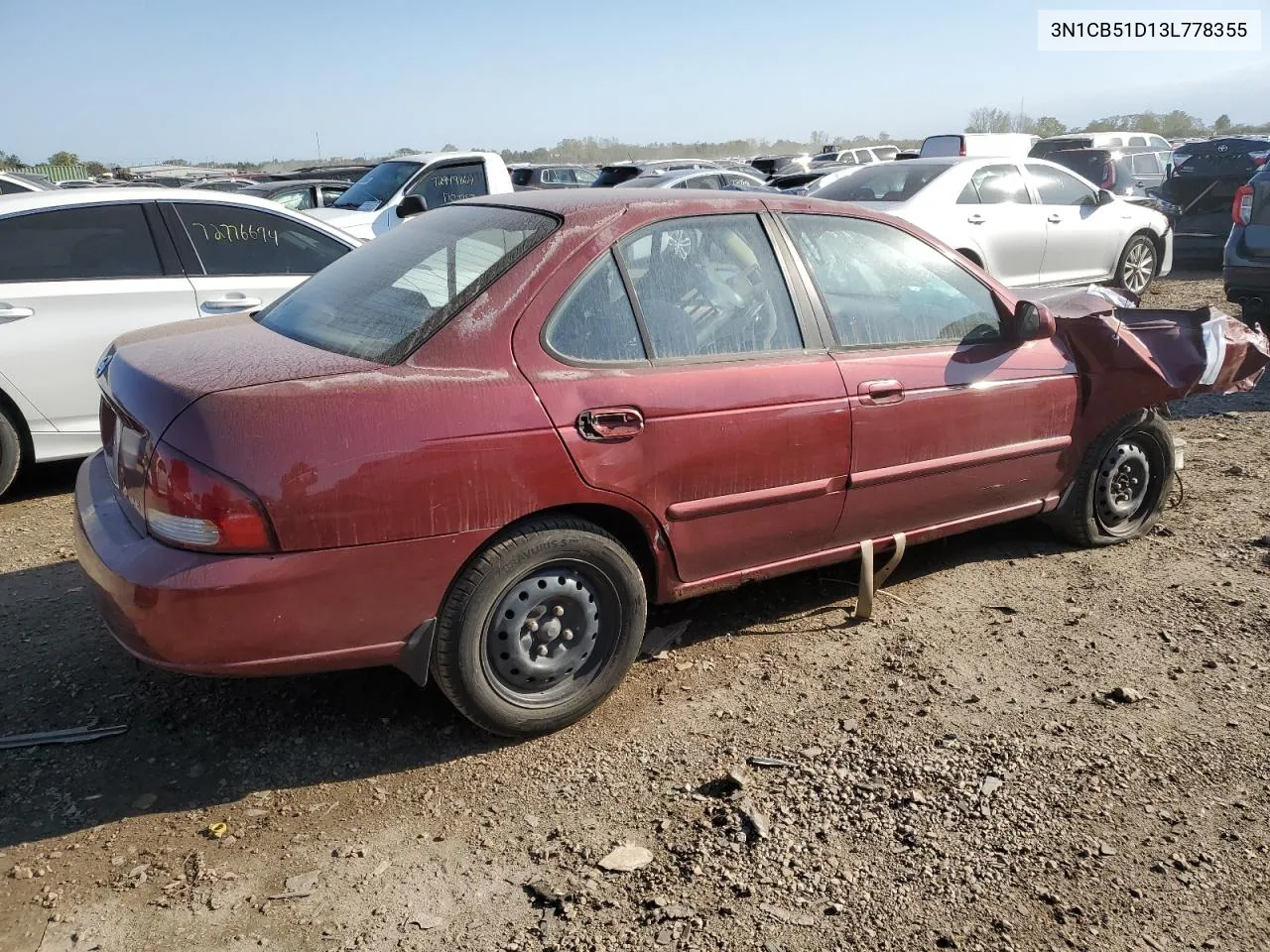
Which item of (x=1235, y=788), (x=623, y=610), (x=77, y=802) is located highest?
(x=623, y=610)

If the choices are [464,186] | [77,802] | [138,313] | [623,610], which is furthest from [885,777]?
[464,186]

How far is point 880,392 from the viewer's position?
3686 millimetres

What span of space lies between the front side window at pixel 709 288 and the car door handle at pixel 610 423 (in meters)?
0.27

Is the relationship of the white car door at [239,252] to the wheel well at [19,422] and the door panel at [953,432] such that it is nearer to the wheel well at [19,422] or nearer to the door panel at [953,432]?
the wheel well at [19,422]

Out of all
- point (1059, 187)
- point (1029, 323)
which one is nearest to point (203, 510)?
point (1029, 323)

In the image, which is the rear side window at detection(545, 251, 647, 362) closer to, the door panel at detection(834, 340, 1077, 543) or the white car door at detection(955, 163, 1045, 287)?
the door panel at detection(834, 340, 1077, 543)

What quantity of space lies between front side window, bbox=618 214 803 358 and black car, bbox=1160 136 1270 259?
12.4 meters

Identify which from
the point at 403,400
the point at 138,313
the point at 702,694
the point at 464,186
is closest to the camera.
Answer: the point at 403,400

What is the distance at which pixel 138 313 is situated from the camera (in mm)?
5418

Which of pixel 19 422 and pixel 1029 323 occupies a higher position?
pixel 1029 323

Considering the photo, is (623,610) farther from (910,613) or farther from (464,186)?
(464,186)

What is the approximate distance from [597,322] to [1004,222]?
750 cm

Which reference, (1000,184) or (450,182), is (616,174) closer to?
(450,182)

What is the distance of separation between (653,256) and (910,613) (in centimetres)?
180
